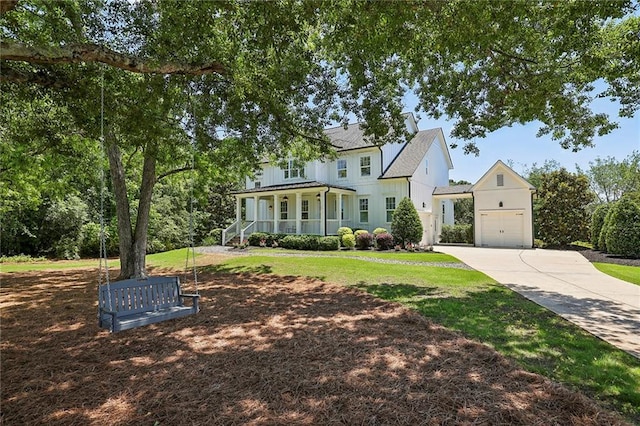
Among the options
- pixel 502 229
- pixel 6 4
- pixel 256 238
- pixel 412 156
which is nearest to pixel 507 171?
pixel 502 229

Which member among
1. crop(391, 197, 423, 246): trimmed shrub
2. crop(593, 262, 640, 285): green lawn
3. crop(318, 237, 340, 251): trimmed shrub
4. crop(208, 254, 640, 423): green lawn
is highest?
crop(391, 197, 423, 246): trimmed shrub

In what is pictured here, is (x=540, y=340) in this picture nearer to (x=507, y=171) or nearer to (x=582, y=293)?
(x=582, y=293)

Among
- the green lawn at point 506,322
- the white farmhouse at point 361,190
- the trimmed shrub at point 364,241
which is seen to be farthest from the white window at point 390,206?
the green lawn at point 506,322

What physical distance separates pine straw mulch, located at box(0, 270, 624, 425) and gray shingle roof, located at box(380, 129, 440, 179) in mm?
17580

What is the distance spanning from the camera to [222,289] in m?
9.88

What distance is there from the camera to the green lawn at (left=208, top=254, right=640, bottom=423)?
380 centimetres

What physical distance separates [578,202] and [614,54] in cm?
2212

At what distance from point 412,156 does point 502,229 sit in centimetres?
809

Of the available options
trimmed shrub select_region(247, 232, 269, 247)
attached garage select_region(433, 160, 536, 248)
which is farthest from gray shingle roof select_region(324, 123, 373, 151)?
attached garage select_region(433, 160, 536, 248)

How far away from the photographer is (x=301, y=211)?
25.7 m

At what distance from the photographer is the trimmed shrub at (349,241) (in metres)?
20.9

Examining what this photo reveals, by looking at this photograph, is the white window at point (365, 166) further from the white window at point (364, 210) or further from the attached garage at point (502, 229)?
the attached garage at point (502, 229)

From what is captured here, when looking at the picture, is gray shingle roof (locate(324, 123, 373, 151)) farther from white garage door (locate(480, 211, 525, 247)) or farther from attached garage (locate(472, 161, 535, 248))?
white garage door (locate(480, 211, 525, 247))

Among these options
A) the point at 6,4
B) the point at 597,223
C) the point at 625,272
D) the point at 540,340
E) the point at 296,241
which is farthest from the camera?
the point at 296,241
